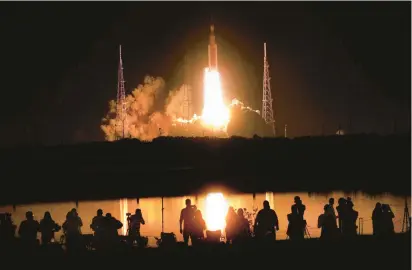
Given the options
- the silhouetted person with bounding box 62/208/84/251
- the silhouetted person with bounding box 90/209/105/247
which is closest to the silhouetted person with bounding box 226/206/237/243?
the silhouetted person with bounding box 90/209/105/247

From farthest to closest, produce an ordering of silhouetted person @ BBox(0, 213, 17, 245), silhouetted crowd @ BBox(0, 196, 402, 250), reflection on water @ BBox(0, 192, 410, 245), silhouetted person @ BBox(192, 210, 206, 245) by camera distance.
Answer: reflection on water @ BBox(0, 192, 410, 245) → silhouetted person @ BBox(192, 210, 206, 245) → silhouetted person @ BBox(0, 213, 17, 245) → silhouetted crowd @ BBox(0, 196, 402, 250)

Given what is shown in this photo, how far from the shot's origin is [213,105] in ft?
371

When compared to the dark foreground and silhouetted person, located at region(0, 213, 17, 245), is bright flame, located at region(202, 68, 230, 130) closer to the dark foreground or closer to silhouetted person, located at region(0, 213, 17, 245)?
silhouetted person, located at region(0, 213, 17, 245)

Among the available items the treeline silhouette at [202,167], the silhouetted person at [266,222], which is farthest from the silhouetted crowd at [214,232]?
the treeline silhouette at [202,167]

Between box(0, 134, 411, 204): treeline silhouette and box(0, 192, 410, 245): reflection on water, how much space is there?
86.7 inches

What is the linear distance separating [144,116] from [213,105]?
34.5ft

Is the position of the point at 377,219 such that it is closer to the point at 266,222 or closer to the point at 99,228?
the point at 266,222

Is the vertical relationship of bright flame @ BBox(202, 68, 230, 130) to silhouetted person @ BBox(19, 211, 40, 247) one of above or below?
above

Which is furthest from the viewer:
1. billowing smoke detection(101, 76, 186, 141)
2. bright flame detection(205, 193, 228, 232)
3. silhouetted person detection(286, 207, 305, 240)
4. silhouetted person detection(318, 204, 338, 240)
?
billowing smoke detection(101, 76, 186, 141)

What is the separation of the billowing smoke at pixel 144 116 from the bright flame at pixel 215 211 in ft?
174

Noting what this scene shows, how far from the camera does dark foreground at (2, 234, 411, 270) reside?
2066 centimetres

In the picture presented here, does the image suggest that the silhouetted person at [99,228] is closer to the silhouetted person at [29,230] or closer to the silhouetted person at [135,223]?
the silhouetted person at [135,223]

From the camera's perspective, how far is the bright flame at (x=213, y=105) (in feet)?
357

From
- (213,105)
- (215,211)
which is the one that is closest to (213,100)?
(213,105)
